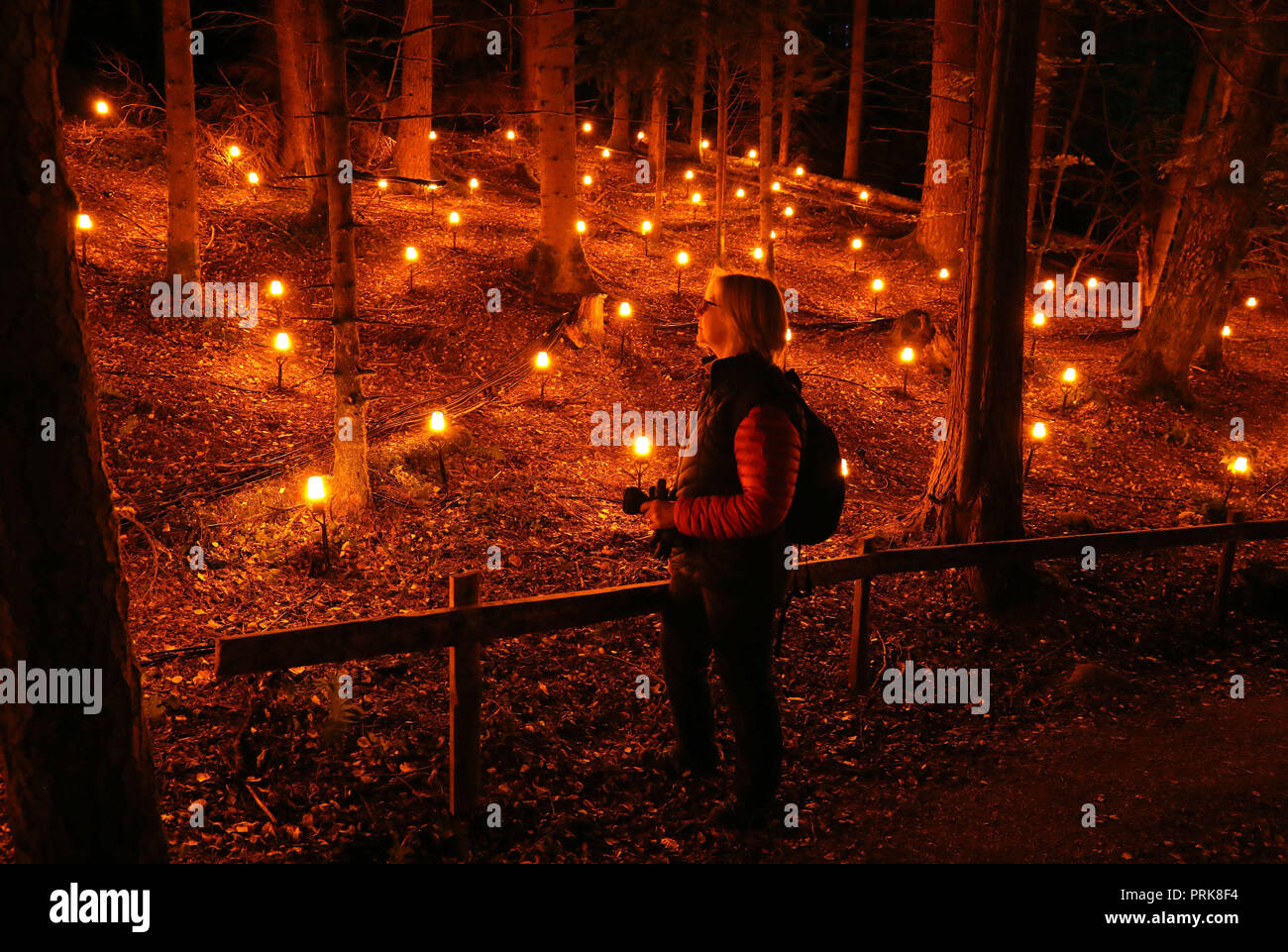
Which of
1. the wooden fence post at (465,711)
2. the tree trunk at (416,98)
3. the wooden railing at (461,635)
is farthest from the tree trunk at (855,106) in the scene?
the wooden fence post at (465,711)

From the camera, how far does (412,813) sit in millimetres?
4160

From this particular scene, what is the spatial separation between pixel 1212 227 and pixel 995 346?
8.14 metres

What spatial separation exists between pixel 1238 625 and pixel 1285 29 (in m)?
8.69

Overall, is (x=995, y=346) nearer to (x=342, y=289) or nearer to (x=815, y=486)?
(x=815, y=486)

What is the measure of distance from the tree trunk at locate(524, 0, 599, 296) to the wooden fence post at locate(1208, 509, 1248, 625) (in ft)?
27.5

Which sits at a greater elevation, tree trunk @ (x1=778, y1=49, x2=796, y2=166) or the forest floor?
tree trunk @ (x1=778, y1=49, x2=796, y2=166)

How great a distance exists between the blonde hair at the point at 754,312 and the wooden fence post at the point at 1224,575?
5.88 m

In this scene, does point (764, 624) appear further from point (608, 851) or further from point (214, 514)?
point (214, 514)

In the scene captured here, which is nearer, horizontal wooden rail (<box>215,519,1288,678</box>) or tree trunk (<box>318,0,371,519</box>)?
horizontal wooden rail (<box>215,519,1288,678</box>)

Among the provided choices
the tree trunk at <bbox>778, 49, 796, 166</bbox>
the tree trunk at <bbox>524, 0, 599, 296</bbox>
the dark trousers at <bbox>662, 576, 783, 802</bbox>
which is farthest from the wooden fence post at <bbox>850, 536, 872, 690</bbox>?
the tree trunk at <bbox>778, 49, 796, 166</bbox>

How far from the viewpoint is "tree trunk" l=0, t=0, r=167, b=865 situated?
2.54m

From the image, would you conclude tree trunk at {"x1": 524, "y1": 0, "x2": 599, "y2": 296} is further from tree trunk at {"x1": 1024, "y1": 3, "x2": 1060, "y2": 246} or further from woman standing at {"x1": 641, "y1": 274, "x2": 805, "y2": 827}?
woman standing at {"x1": 641, "y1": 274, "x2": 805, "y2": 827}
